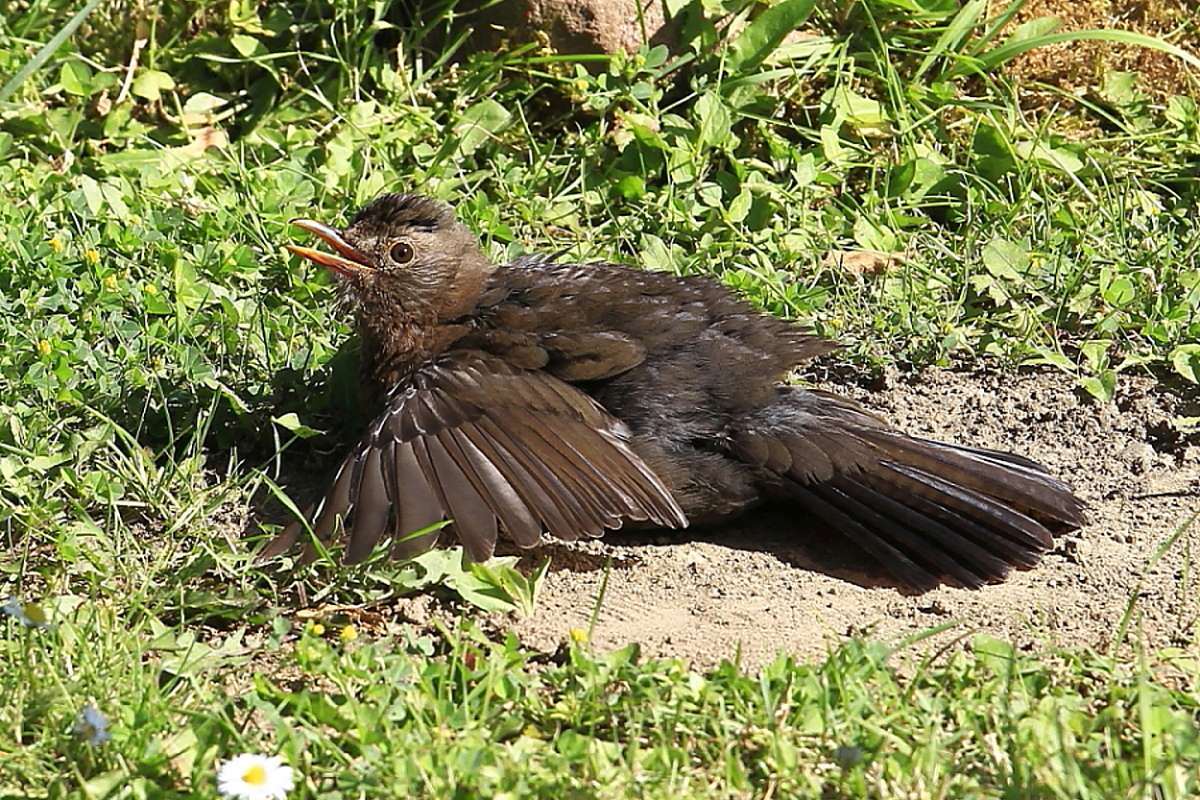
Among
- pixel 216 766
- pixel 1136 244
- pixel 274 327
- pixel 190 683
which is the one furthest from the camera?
pixel 1136 244

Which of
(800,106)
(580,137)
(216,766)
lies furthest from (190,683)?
(800,106)

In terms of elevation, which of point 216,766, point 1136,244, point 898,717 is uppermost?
point 1136,244

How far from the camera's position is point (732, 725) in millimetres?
3908

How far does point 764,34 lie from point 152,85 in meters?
2.67

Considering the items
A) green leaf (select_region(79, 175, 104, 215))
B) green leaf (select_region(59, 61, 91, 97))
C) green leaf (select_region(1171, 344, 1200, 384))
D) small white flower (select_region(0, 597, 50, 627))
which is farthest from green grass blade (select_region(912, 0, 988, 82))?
small white flower (select_region(0, 597, 50, 627))

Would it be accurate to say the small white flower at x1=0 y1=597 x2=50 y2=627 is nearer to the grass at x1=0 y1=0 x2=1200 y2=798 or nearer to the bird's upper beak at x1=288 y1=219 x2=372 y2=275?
the grass at x1=0 y1=0 x2=1200 y2=798

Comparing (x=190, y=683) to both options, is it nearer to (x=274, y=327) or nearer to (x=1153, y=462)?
(x=274, y=327)

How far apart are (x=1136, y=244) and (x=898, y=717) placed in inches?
Result: 130

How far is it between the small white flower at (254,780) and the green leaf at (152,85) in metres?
4.38

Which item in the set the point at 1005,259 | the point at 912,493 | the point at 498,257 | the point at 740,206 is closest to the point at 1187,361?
the point at 1005,259

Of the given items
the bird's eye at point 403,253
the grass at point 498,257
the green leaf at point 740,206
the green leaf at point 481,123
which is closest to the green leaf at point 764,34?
the grass at point 498,257

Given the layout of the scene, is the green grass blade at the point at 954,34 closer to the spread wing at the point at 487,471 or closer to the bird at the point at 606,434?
the bird at the point at 606,434

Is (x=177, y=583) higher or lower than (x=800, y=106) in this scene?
lower

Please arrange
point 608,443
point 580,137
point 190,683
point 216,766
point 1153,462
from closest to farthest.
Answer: point 216,766 → point 190,683 → point 608,443 → point 1153,462 → point 580,137
